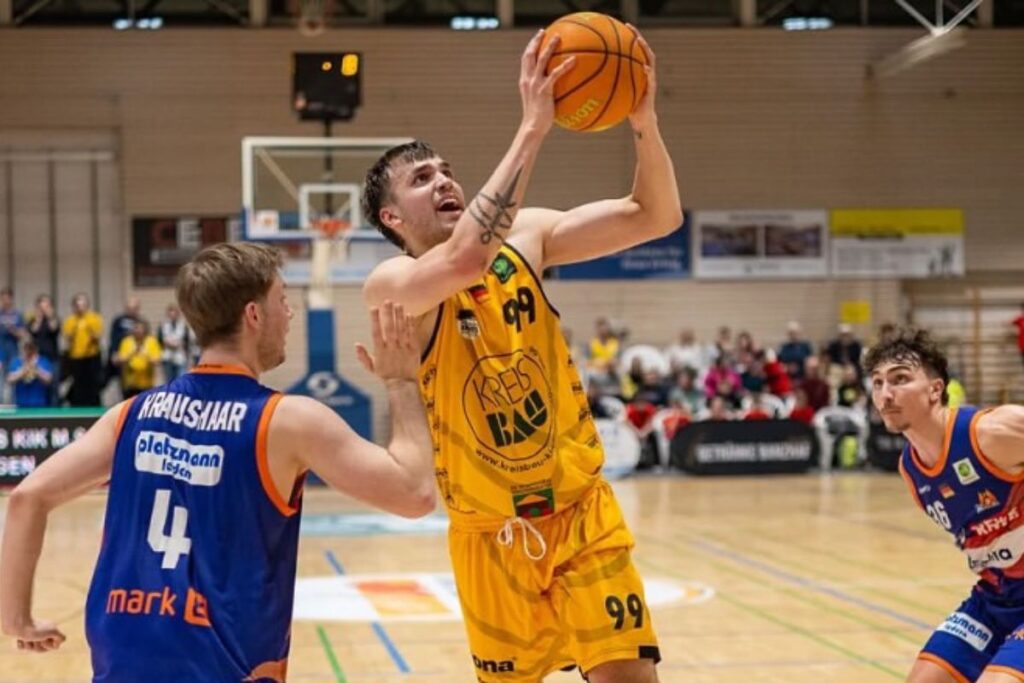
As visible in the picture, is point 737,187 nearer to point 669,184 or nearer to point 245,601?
point 669,184

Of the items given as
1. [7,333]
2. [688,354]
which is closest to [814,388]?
[688,354]

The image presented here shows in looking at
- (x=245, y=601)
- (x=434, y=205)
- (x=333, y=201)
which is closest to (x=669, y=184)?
(x=434, y=205)

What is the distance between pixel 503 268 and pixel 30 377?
56.7ft

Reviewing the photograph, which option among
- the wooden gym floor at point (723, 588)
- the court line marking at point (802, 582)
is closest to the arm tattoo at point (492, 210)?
the wooden gym floor at point (723, 588)

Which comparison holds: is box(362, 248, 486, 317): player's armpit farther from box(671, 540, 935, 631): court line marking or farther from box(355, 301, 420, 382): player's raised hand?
box(671, 540, 935, 631): court line marking

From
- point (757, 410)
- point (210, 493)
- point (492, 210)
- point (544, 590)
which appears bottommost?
point (757, 410)

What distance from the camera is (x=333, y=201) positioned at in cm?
1905

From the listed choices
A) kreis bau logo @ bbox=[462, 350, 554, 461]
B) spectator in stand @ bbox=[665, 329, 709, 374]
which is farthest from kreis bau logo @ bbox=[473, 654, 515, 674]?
spectator in stand @ bbox=[665, 329, 709, 374]

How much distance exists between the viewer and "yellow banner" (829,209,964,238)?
25.2 meters

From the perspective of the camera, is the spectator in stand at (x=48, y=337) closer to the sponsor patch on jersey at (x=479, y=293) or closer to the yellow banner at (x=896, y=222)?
the yellow banner at (x=896, y=222)

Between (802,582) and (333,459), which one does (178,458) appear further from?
(802,582)

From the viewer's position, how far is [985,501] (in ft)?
16.5

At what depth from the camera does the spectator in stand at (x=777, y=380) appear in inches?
854

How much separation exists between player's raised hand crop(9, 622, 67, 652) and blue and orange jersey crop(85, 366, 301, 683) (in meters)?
0.19
